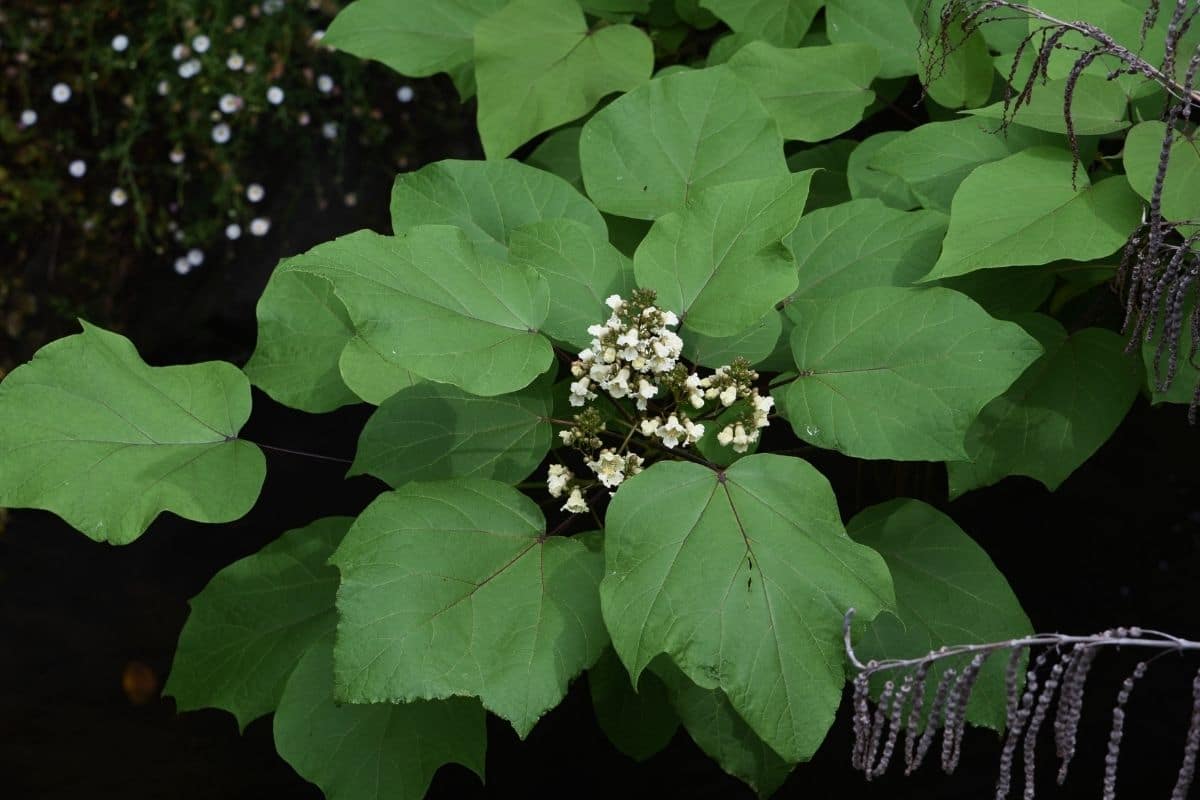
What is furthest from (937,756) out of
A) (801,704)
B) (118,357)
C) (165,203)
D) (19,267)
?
(19,267)

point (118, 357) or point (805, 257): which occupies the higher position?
point (805, 257)

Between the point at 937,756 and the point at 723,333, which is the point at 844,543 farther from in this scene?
the point at 937,756

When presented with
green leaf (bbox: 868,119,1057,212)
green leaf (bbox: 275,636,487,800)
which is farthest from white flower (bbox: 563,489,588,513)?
green leaf (bbox: 868,119,1057,212)

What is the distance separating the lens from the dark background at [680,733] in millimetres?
1638

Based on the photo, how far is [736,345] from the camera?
1157 mm

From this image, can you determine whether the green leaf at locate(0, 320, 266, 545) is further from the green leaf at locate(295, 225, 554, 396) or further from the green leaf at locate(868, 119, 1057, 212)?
the green leaf at locate(868, 119, 1057, 212)

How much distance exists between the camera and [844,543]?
994 mm

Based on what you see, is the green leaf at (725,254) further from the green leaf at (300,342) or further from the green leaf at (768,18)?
the green leaf at (768,18)

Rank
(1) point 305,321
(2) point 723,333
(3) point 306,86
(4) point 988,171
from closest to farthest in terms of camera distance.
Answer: (2) point 723,333 → (4) point 988,171 → (1) point 305,321 → (3) point 306,86

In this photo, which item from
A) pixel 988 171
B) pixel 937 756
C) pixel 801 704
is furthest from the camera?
pixel 937 756

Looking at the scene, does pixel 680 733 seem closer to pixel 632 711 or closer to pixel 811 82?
pixel 632 711

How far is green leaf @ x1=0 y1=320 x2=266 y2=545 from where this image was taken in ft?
3.68

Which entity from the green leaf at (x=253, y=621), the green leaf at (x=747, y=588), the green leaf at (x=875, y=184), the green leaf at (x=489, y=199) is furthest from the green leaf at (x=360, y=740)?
the green leaf at (x=875, y=184)

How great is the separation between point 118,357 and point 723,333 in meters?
0.60
